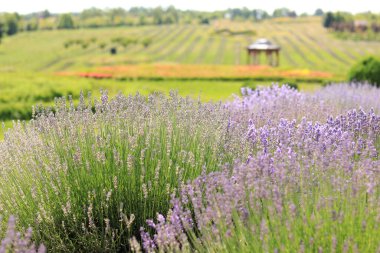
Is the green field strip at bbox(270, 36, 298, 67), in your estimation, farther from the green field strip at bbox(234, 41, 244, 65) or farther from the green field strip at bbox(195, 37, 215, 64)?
the green field strip at bbox(195, 37, 215, 64)

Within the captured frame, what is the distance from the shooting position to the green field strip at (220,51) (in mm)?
57750

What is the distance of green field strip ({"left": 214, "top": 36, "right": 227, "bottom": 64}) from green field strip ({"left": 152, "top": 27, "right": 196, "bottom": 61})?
198 inches

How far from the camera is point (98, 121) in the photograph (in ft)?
15.8

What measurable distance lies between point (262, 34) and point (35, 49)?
34.9 metres

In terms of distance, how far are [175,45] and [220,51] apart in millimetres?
7575

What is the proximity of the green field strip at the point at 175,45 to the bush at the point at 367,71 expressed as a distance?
4034 centimetres

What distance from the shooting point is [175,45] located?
6925 cm

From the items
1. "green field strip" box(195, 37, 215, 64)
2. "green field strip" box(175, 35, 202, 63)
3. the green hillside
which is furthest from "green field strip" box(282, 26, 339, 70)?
"green field strip" box(175, 35, 202, 63)

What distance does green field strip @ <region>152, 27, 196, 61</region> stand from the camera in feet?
196

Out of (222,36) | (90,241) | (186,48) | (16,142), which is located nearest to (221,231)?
(90,241)

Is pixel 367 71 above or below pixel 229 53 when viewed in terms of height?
above

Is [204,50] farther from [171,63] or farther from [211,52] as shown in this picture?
[171,63]

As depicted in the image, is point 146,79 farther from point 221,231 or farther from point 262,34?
point 262,34

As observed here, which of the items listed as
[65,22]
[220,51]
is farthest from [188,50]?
[65,22]
